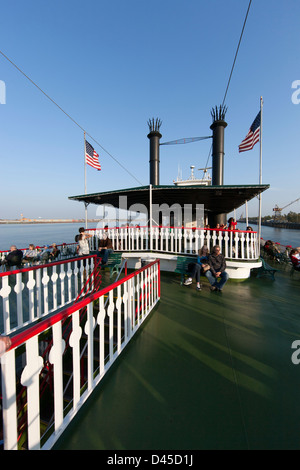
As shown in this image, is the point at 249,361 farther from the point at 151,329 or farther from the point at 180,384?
the point at 151,329

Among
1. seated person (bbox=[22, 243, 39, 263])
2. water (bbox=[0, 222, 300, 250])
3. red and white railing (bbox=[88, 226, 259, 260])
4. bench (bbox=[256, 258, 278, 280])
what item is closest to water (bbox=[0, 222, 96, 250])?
water (bbox=[0, 222, 300, 250])

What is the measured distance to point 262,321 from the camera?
324 centimetres

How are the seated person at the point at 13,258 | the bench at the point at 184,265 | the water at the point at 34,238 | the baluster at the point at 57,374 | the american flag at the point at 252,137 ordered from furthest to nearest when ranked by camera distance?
1. the water at the point at 34,238
2. the american flag at the point at 252,137
3. the seated person at the point at 13,258
4. the bench at the point at 184,265
5. the baluster at the point at 57,374

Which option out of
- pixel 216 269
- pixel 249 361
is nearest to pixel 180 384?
pixel 249 361

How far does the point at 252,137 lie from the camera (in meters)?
8.62

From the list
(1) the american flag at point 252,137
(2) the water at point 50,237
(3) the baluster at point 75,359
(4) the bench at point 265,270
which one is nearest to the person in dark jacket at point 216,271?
(4) the bench at point 265,270

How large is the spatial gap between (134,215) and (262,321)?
532 inches

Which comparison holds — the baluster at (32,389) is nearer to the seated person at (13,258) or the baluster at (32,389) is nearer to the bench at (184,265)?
the bench at (184,265)

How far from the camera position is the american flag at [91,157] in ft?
30.5

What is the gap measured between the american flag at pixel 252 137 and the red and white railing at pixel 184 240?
16.3 feet

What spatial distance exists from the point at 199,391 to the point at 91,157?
33.7 ft

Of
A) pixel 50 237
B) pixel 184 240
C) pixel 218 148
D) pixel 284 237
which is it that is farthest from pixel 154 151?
pixel 284 237
